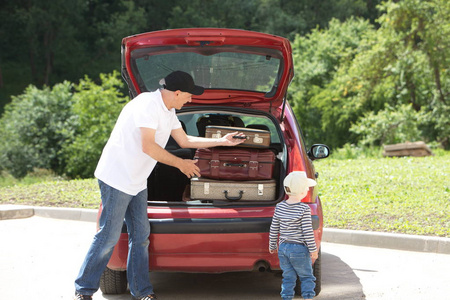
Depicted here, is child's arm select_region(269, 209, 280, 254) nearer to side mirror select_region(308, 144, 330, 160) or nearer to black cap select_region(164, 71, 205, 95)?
black cap select_region(164, 71, 205, 95)

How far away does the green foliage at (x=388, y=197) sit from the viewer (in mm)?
7809

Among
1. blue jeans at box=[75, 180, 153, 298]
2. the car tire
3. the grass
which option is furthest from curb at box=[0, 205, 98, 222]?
blue jeans at box=[75, 180, 153, 298]

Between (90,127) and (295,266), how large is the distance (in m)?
21.0

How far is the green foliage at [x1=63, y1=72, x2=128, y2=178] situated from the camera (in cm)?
2386

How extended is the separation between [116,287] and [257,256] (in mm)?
1278

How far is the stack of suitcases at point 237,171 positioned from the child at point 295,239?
0.70 metres

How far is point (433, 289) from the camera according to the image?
5.40m

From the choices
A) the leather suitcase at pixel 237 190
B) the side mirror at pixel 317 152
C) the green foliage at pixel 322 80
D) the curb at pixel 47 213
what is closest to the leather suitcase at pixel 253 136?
the leather suitcase at pixel 237 190

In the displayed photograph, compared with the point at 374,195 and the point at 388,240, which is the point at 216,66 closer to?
the point at 388,240

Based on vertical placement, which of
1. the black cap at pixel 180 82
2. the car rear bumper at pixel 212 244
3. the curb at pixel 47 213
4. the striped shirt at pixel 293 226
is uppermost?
the black cap at pixel 180 82

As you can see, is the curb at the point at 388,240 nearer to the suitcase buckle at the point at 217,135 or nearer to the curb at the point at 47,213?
the suitcase buckle at the point at 217,135

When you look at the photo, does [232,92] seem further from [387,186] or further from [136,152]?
[387,186]

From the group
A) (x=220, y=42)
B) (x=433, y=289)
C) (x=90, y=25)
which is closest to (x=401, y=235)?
(x=433, y=289)

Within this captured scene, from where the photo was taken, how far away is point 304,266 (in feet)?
14.5
